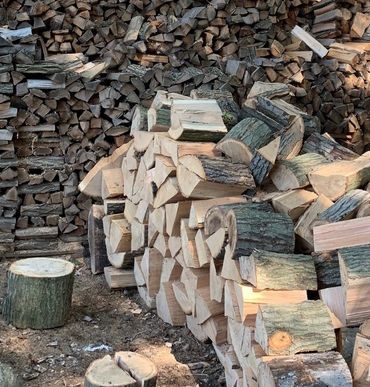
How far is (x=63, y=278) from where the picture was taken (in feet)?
14.1

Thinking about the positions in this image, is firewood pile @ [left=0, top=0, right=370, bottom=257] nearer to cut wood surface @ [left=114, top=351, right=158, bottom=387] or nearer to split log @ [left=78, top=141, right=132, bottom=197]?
split log @ [left=78, top=141, right=132, bottom=197]

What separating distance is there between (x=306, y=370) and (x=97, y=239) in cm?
283

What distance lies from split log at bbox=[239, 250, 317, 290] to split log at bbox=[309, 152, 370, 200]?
475 mm

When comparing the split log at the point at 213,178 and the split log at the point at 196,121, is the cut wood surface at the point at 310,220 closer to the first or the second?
the split log at the point at 213,178

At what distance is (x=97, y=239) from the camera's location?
17.4ft

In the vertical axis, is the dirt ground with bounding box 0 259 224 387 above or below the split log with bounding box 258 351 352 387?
below

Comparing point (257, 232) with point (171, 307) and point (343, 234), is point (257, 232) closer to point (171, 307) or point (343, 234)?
point (343, 234)

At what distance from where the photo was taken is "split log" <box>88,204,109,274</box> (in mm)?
5289

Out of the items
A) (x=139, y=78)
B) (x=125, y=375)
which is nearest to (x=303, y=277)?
(x=125, y=375)

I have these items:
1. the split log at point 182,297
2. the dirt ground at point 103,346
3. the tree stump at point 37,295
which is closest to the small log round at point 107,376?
the dirt ground at point 103,346

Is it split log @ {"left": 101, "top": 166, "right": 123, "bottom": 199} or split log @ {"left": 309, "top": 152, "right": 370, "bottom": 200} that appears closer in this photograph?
split log @ {"left": 309, "top": 152, "right": 370, "bottom": 200}

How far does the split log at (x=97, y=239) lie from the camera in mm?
5289

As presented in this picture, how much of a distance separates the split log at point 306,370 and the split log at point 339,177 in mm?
980

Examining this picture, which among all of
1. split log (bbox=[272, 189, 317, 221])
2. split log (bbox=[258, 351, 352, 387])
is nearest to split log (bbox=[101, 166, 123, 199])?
split log (bbox=[272, 189, 317, 221])
